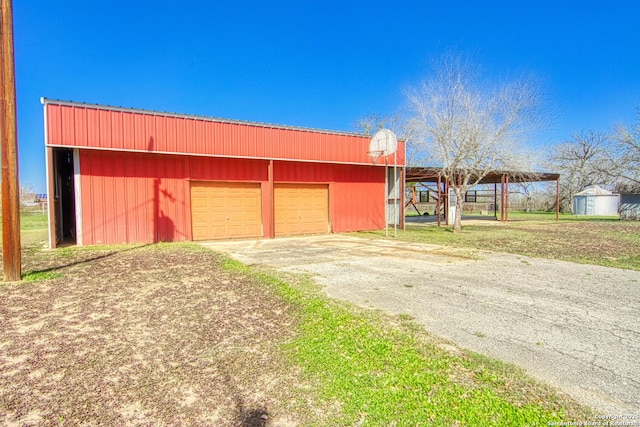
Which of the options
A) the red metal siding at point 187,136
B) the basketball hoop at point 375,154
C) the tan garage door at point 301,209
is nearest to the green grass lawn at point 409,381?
the red metal siding at point 187,136

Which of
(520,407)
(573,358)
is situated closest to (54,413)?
(520,407)

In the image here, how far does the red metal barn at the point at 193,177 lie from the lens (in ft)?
32.3

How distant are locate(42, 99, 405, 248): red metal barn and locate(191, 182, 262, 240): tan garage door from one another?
0.11ft

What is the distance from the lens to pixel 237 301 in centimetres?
463

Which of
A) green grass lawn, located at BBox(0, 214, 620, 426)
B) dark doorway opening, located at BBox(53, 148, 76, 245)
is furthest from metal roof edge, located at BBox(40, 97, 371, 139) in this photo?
green grass lawn, located at BBox(0, 214, 620, 426)

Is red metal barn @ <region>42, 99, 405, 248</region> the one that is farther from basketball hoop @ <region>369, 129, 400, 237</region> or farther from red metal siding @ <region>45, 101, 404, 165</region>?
basketball hoop @ <region>369, 129, 400, 237</region>

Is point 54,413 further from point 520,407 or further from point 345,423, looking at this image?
point 520,407

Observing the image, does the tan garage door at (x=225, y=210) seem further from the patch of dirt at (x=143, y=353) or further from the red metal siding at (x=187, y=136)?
the patch of dirt at (x=143, y=353)

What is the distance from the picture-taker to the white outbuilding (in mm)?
33906

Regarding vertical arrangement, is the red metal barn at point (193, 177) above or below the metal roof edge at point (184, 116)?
below

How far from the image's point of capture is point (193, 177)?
11.4m

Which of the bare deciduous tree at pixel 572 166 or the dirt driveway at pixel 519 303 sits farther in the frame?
the bare deciduous tree at pixel 572 166

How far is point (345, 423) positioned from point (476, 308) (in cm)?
Answer: 284

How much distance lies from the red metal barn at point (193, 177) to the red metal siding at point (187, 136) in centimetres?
3
